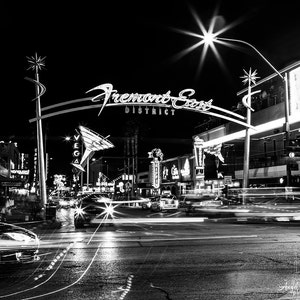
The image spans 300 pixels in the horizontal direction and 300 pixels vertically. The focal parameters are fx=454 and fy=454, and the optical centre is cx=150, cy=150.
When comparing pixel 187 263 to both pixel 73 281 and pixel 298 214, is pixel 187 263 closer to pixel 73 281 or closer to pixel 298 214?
pixel 73 281

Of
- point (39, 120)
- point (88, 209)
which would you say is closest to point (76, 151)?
point (39, 120)

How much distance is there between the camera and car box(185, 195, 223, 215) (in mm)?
30227

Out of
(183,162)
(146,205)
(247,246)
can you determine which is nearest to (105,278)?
(247,246)

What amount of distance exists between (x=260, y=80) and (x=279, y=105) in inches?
275

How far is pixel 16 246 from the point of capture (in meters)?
10.8

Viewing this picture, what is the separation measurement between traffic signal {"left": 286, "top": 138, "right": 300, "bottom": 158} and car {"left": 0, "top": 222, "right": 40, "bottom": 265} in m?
16.1

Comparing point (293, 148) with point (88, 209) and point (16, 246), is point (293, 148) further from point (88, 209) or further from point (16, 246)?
point (16, 246)

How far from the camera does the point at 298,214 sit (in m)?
24.3

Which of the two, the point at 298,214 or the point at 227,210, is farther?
the point at 227,210

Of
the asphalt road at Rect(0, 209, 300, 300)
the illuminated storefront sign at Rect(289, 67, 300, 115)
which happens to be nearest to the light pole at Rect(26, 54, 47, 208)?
the asphalt road at Rect(0, 209, 300, 300)

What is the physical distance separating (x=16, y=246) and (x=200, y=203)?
2151cm

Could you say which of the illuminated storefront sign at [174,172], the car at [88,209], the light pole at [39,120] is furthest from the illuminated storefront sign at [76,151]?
the car at [88,209]

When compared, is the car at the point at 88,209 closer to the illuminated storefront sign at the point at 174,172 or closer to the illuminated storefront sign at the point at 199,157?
the illuminated storefront sign at the point at 199,157

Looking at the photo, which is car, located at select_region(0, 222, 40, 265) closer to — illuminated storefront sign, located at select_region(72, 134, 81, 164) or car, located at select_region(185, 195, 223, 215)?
car, located at select_region(185, 195, 223, 215)
